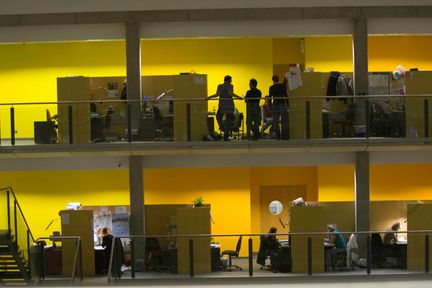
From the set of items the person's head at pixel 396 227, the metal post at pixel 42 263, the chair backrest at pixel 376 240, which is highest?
the person's head at pixel 396 227

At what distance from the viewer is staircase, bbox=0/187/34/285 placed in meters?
15.2

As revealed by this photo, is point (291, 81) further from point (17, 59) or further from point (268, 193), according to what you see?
point (17, 59)

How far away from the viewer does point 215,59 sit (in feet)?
64.2

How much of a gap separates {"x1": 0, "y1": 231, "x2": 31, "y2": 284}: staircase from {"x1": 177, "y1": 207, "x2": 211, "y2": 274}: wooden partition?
3.66 m

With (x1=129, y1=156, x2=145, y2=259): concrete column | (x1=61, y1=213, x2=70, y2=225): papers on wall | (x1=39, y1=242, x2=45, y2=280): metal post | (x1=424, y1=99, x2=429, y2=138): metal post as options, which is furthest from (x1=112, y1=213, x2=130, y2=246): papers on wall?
(x1=424, y1=99, x2=429, y2=138): metal post

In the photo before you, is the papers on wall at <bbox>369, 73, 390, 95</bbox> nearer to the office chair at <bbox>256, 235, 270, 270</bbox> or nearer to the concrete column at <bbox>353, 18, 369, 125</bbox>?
the concrete column at <bbox>353, 18, 369, 125</bbox>

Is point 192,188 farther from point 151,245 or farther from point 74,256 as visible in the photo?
point 74,256

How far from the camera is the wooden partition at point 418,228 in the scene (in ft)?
49.6

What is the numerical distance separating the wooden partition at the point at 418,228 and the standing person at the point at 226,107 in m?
4.80

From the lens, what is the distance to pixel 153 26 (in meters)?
17.4

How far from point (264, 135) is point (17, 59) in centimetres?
874

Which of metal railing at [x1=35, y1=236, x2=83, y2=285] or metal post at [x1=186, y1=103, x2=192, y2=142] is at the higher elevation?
metal post at [x1=186, y1=103, x2=192, y2=142]

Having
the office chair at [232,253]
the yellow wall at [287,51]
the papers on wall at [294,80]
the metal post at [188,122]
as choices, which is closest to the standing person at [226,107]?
the metal post at [188,122]

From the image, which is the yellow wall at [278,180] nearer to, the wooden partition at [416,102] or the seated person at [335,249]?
the seated person at [335,249]
